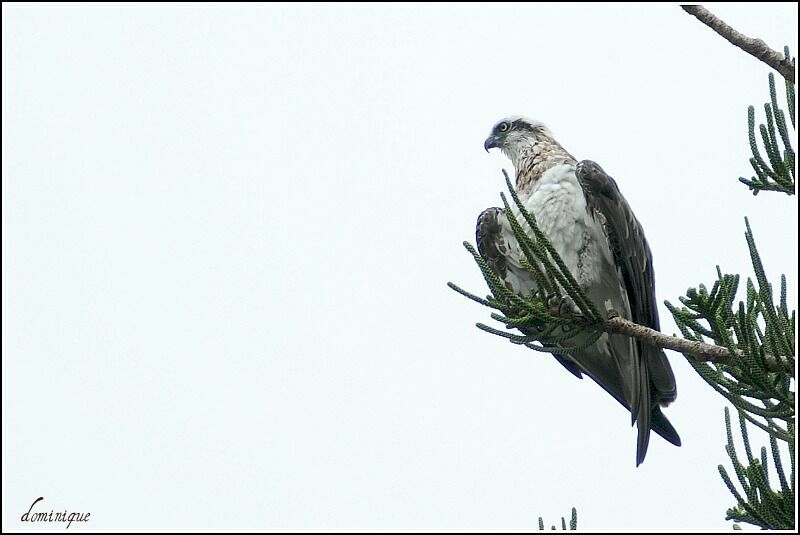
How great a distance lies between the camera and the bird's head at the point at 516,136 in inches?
297

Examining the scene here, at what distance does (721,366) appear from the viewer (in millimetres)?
4656

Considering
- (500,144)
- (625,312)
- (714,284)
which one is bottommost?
(714,284)

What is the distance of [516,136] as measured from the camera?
25.4ft

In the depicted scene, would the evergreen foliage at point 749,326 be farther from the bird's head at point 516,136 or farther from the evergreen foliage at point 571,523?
the bird's head at point 516,136

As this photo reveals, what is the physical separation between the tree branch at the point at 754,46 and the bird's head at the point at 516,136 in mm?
3170

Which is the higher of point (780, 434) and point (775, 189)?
point (775, 189)

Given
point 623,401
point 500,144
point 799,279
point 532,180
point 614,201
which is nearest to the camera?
point 799,279

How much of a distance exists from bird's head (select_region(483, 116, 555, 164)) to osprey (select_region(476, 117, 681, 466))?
1.89ft

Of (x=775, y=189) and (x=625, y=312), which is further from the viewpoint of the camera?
(x=625, y=312)

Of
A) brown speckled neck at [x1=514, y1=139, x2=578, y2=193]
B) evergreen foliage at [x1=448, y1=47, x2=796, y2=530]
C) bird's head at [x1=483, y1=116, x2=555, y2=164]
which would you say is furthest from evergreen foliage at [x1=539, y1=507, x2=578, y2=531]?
bird's head at [x1=483, y1=116, x2=555, y2=164]

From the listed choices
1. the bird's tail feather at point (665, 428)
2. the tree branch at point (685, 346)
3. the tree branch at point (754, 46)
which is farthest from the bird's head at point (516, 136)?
the tree branch at point (754, 46)

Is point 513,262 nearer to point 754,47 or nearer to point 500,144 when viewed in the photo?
point 500,144

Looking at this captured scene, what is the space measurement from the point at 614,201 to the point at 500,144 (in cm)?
205

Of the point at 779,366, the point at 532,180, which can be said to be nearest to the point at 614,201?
the point at 532,180
